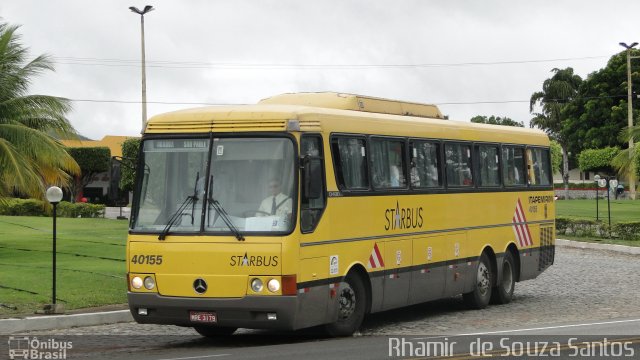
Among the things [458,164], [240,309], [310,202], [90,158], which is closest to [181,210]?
[240,309]

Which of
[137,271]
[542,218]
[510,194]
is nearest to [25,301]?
[137,271]

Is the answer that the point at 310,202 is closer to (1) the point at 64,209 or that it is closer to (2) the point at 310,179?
(2) the point at 310,179

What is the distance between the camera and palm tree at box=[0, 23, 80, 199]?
91.3 feet

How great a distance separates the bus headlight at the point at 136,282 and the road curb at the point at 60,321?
9.43 ft

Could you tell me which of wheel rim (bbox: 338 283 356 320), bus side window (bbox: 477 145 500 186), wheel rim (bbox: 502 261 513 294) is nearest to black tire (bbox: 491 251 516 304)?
wheel rim (bbox: 502 261 513 294)

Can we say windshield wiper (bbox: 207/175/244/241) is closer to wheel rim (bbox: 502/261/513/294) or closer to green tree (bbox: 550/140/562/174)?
wheel rim (bbox: 502/261/513/294)

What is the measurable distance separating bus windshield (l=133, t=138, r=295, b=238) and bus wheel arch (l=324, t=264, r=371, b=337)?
1870mm

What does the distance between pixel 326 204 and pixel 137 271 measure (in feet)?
8.59

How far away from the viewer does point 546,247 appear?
22.6 metres

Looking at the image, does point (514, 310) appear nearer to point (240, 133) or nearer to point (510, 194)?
point (510, 194)

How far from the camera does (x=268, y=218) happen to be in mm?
13688

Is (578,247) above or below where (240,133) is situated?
below

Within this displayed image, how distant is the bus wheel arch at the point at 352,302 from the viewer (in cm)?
1496

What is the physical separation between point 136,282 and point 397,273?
14.5 ft
